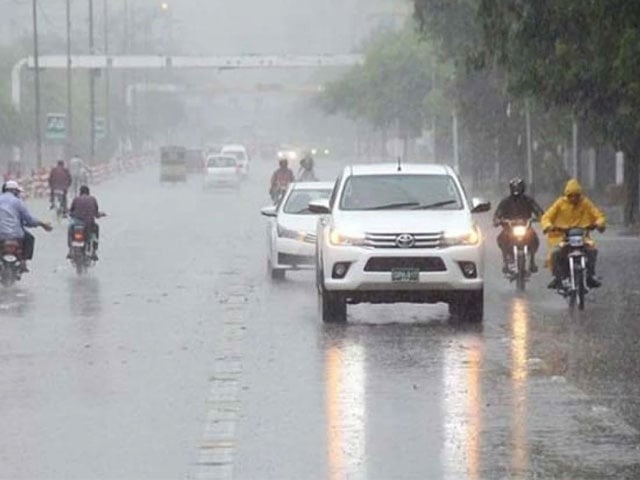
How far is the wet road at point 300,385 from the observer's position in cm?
1331

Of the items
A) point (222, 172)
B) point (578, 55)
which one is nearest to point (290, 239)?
point (578, 55)

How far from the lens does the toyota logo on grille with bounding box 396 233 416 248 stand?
23328 millimetres

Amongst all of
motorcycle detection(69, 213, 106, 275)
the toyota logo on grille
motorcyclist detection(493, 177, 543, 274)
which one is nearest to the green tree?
motorcyclist detection(493, 177, 543, 274)

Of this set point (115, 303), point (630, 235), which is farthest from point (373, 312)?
point (630, 235)

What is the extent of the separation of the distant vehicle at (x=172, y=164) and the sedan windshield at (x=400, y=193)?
255 ft

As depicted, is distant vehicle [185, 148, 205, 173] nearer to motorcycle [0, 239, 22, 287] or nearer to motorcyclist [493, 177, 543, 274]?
motorcycle [0, 239, 22, 287]

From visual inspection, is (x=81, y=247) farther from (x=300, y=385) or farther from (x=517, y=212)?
(x=300, y=385)

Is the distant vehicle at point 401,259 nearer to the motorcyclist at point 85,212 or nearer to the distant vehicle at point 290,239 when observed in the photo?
the distant vehicle at point 290,239

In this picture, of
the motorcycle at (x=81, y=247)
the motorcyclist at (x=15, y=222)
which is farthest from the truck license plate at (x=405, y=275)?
the motorcycle at (x=81, y=247)

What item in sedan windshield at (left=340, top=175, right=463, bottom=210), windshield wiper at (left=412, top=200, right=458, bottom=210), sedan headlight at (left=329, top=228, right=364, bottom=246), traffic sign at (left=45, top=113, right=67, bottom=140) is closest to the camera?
sedan headlight at (left=329, top=228, right=364, bottom=246)

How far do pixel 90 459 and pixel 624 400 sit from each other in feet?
16.1

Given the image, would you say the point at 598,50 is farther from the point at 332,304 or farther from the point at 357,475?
the point at 357,475

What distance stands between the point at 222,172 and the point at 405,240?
215 ft

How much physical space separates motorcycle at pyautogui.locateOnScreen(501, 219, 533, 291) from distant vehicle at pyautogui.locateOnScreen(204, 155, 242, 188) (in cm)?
5865
